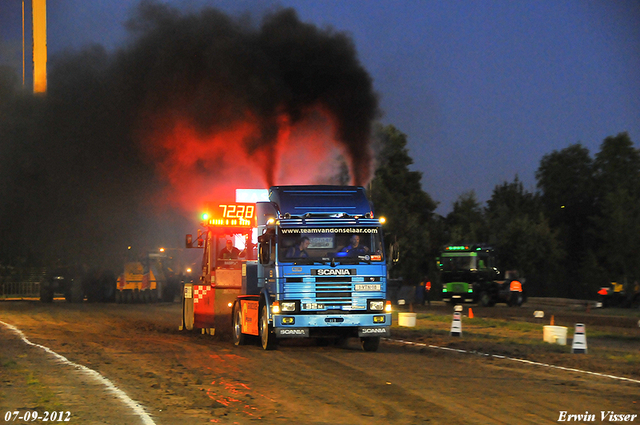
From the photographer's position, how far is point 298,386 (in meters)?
11.5

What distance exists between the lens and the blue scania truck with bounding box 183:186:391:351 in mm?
15867

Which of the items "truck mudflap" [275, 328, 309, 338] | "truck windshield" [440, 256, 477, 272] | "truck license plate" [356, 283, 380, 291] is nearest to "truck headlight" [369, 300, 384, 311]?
"truck license plate" [356, 283, 380, 291]

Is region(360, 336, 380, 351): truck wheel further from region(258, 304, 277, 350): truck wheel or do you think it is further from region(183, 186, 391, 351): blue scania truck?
region(258, 304, 277, 350): truck wheel

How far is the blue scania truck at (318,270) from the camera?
15.9 meters

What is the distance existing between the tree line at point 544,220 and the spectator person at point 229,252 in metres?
27.4

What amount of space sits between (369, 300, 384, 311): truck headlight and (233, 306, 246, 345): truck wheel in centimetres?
348

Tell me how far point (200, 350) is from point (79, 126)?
3145cm

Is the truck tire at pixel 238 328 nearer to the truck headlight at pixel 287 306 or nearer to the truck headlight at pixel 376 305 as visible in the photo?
the truck headlight at pixel 287 306

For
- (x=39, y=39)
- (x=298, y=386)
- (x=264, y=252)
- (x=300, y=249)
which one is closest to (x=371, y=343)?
(x=300, y=249)

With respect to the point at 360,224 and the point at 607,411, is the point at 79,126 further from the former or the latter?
the point at 607,411

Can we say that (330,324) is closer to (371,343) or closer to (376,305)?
(376,305)

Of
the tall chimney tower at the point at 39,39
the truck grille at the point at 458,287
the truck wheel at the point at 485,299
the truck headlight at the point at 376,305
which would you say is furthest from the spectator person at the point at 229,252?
the truck grille at the point at 458,287

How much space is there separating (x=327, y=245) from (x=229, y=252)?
5926 millimetres

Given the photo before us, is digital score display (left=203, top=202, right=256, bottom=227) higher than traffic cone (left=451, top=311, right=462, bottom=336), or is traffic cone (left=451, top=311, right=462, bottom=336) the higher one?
digital score display (left=203, top=202, right=256, bottom=227)
